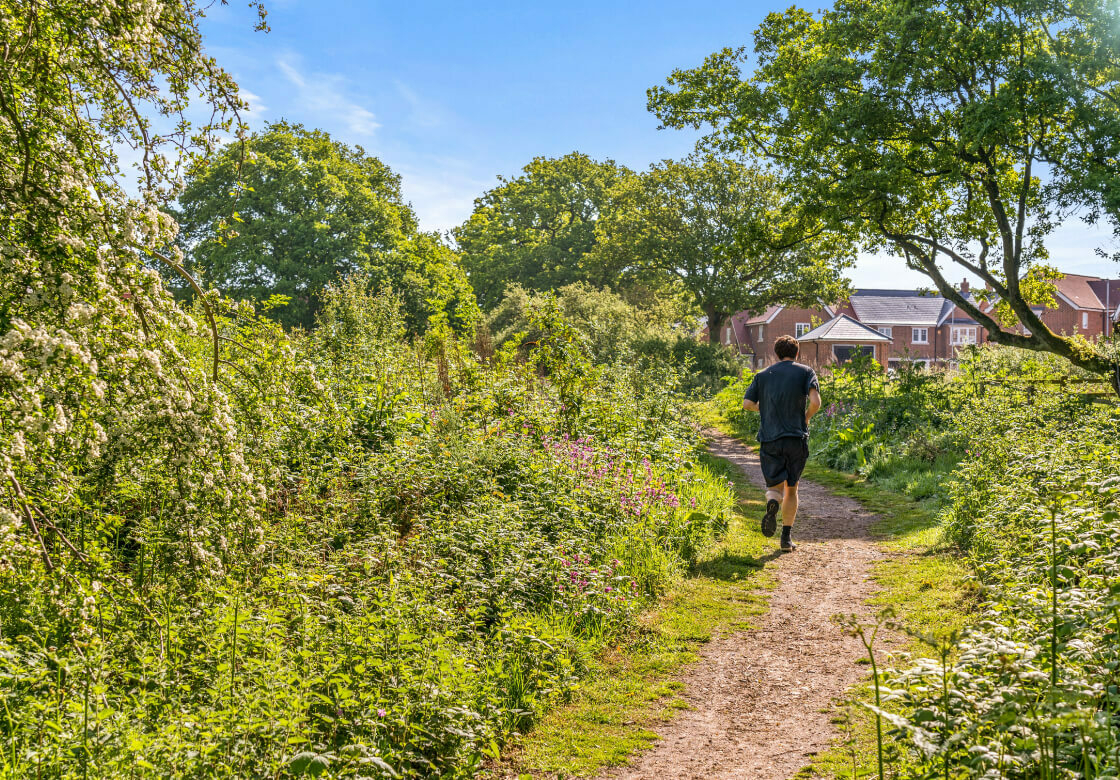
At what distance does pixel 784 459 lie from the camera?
824cm

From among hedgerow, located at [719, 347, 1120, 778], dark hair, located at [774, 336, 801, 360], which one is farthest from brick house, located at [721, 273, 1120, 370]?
dark hair, located at [774, 336, 801, 360]

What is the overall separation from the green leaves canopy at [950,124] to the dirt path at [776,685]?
382 inches

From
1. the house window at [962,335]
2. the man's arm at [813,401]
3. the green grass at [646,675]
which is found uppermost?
the house window at [962,335]

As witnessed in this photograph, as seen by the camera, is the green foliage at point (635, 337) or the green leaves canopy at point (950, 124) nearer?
the green leaves canopy at point (950, 124)

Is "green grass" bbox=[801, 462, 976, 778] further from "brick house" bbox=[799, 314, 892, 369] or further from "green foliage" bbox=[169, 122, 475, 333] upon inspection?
"brick house" bbox=[799, 314, 892, 369]

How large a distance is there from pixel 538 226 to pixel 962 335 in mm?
35307

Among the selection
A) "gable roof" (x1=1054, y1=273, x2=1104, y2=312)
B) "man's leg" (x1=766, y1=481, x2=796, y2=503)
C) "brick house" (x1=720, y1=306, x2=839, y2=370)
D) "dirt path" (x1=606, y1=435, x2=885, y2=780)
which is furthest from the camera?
"brick house" (x1=720, y1=306, x2=839, y2=370)

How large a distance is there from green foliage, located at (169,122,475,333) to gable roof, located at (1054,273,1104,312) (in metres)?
47.2

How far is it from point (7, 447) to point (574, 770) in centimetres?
299

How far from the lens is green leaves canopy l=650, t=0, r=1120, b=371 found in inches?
526

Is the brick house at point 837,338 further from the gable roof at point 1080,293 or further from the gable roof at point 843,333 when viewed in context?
the gable roof at point 1080,293

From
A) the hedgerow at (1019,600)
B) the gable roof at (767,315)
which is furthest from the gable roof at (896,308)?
the hedgerow at (1019,600)

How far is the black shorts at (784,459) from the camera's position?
8.17 m

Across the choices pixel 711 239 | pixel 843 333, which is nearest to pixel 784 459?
pixel 711 239
